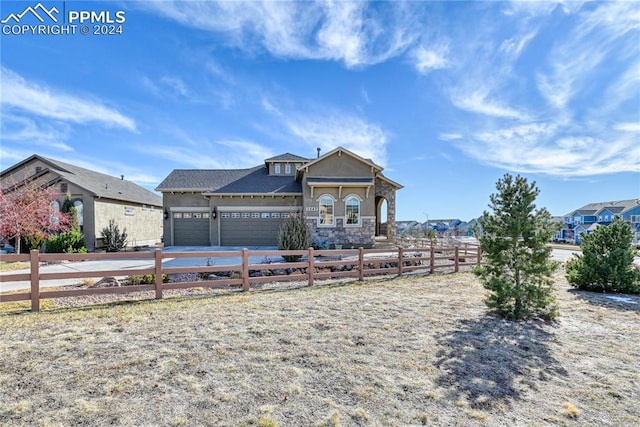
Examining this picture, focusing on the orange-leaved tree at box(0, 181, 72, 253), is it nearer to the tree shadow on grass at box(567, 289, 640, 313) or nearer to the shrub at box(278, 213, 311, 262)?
the shrub at box(278, 213, 311, 262)

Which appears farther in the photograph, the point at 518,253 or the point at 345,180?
the point at 345,180

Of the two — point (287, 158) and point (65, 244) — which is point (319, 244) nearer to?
point (287, 158)

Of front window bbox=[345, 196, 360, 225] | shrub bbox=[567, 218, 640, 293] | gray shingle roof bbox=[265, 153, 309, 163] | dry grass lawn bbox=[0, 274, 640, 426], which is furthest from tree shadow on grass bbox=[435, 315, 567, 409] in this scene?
gray shingle roof bbox=[265, 153, 309, 163]

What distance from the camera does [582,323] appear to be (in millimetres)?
5395

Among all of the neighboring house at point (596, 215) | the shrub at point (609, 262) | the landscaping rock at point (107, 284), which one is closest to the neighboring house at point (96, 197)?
the landscaping rock at point (107, 284)

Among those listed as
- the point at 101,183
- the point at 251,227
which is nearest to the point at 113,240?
the point at 101,183

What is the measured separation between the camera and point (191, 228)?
63.9ft

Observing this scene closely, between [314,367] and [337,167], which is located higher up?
[337,167]

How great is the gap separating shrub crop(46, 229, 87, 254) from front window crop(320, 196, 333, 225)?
1320 cm

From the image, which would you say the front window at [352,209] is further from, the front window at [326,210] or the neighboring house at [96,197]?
the neighboring house at [96,197]

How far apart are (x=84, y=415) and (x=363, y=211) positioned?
51.4 feet

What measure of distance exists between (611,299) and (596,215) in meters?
56.6

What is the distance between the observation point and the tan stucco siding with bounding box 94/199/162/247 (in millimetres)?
18344

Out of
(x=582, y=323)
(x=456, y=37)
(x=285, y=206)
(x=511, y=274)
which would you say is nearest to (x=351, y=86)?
(x=456, y=37)
